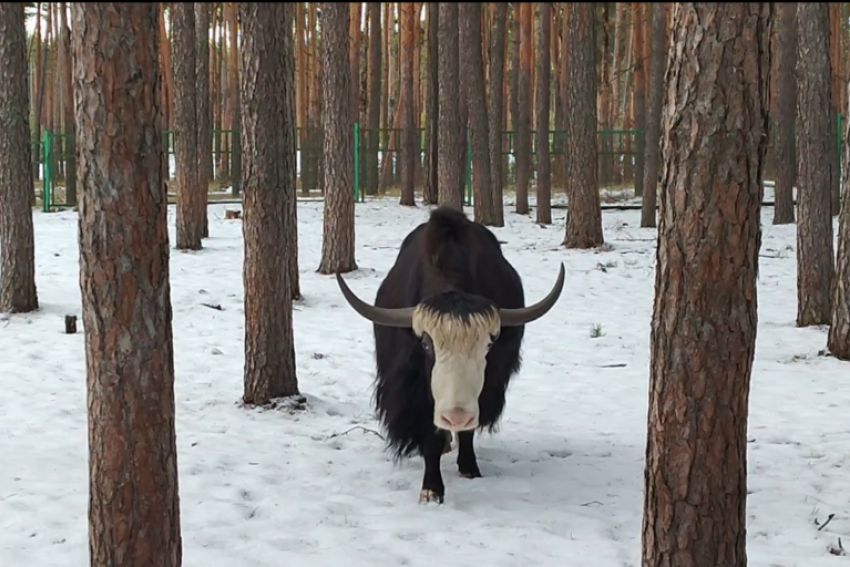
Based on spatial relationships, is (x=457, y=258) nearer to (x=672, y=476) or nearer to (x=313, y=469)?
(x=313, y=469)

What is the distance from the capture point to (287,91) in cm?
702

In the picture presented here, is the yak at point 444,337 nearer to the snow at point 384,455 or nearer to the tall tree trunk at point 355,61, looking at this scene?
the snow at point 384,455

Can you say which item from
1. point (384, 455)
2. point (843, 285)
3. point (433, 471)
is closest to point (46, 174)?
point (384, 455)

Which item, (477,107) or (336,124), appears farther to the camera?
(477,107)

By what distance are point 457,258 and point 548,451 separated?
4.63 ft

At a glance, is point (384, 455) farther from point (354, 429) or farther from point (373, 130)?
point (373, 130)

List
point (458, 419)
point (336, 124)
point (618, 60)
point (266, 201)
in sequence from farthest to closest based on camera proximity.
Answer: point (618, 60) < point (336, 124) < point (266, 201) < point (458, 419)

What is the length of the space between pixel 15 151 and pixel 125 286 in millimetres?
6907

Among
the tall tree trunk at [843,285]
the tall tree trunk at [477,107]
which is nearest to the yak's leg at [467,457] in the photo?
the tall tree trunk at [843,285]

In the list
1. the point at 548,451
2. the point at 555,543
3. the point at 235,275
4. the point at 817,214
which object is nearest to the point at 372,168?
the point at 235,275

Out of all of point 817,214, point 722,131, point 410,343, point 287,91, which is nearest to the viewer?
point 722,131

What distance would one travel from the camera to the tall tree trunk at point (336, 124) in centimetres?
1191

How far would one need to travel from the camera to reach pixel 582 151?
1500 centimetres

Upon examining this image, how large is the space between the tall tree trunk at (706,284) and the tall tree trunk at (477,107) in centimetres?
1381
